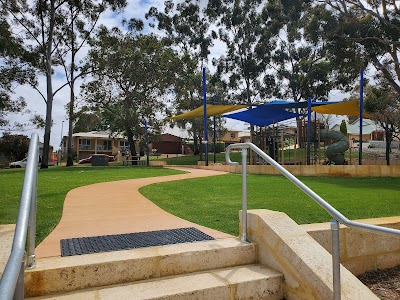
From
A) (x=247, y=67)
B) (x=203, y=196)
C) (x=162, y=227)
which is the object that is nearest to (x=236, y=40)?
(x=247, y=67)

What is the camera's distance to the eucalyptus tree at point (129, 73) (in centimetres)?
2370

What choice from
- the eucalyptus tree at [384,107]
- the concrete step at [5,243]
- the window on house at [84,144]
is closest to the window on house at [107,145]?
the window on house at [84,144]

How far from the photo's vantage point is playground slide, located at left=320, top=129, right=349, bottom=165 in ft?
53.3

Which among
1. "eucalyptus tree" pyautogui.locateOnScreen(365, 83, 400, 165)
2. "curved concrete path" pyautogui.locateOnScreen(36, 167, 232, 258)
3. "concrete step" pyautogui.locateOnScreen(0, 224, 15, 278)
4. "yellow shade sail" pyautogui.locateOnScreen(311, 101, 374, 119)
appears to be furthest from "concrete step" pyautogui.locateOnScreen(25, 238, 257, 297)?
"eucalyptus tree" pyautogui.locateOnScreen(365, 83, 400, 165)

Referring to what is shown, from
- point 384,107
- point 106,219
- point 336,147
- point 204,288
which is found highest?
point 384,107

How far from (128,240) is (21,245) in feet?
6.92

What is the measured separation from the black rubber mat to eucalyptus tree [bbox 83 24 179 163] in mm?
21124

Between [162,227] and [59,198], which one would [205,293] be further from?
[59,198]

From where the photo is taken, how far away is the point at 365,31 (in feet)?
52.1

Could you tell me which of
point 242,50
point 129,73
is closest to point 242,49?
point 242,50

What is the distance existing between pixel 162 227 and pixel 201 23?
32901 millimetres

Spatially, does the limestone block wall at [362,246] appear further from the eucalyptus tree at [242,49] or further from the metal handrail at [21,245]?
the eucalyptus tree at [242,49]

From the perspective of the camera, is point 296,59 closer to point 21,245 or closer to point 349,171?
point 349,171

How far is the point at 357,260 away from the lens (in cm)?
354
